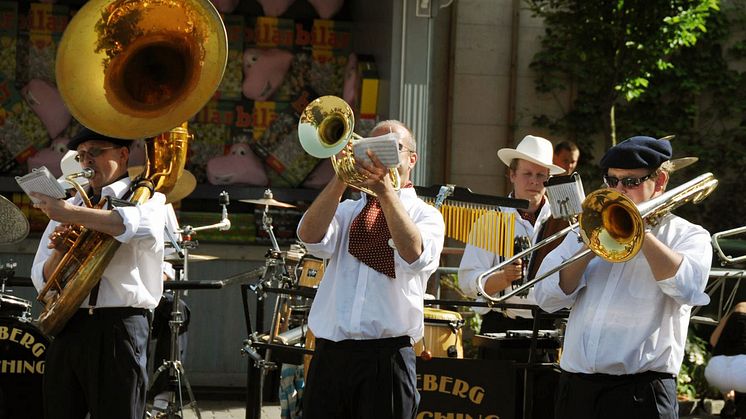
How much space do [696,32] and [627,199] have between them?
6.87 metres

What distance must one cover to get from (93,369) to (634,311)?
98.4 inches

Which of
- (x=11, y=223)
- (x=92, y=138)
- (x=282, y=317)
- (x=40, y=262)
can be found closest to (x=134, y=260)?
(x=40, y=262)

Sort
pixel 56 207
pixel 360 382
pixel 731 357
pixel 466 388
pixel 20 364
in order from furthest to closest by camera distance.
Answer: pixel 731 357
pixel 20 364
pixel 466 388
pixel 56 207
pixel 360 382

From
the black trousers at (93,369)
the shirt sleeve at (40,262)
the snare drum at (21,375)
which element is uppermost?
the shirt sleeve at (40,262)

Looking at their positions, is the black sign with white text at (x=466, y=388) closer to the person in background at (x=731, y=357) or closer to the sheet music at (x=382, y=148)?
the sheet music at (x=382, y=148)

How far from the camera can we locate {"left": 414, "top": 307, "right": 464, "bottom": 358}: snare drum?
19.5 feet

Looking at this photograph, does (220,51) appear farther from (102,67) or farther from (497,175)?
(497,175)

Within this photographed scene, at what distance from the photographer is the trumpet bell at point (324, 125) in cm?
430

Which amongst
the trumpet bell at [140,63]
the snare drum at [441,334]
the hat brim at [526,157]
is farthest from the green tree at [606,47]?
the trumpet bell at [140,63]

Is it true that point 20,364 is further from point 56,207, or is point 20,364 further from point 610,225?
point 610,225

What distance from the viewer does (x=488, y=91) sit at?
34.9 ft

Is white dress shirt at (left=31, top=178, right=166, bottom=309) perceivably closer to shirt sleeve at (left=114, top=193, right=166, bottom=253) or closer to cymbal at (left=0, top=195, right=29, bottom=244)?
shirt sleeve at (left=114, top=193, right=166, bottom=253)

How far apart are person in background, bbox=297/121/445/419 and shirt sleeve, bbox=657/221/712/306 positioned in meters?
0.96

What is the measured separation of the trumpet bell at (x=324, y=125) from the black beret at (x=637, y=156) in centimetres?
100
